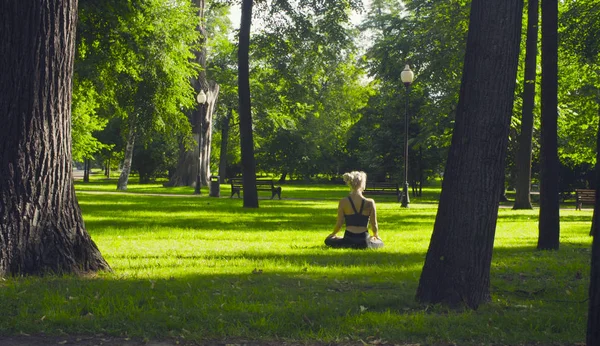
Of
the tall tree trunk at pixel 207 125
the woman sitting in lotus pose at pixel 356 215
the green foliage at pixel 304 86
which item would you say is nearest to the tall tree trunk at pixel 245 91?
the green foliage at pixel 304 86

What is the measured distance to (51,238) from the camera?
9031mm

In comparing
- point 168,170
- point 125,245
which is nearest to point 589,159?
point 125,245

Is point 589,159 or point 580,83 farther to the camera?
point 589,159

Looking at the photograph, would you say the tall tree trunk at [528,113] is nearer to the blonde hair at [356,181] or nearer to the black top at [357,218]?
the blonde hair at [356,181]

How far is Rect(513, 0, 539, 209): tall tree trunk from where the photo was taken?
23997mm

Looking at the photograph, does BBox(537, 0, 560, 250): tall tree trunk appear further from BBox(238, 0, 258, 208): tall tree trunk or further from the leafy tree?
BBox(238, 0, 258, 208): tall tree trunk

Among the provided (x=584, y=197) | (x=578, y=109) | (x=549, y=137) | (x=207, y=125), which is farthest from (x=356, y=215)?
(x=207, y=125)

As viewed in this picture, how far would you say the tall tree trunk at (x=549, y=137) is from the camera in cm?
1352

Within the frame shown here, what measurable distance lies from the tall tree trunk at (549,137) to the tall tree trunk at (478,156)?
6.24 metres

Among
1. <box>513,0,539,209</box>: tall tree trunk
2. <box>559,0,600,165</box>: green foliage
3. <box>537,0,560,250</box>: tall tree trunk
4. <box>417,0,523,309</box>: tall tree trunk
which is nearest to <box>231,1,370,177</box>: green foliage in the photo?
<box>513,0,539,209</box>: tall tree trunk

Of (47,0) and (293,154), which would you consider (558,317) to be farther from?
(293,154)

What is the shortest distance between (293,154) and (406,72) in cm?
4404

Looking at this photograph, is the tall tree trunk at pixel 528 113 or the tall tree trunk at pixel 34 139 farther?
the tall tree trunk at pixel 528 113

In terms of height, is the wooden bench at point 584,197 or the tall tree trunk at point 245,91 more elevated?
the tall tree trunk at point 245,91
